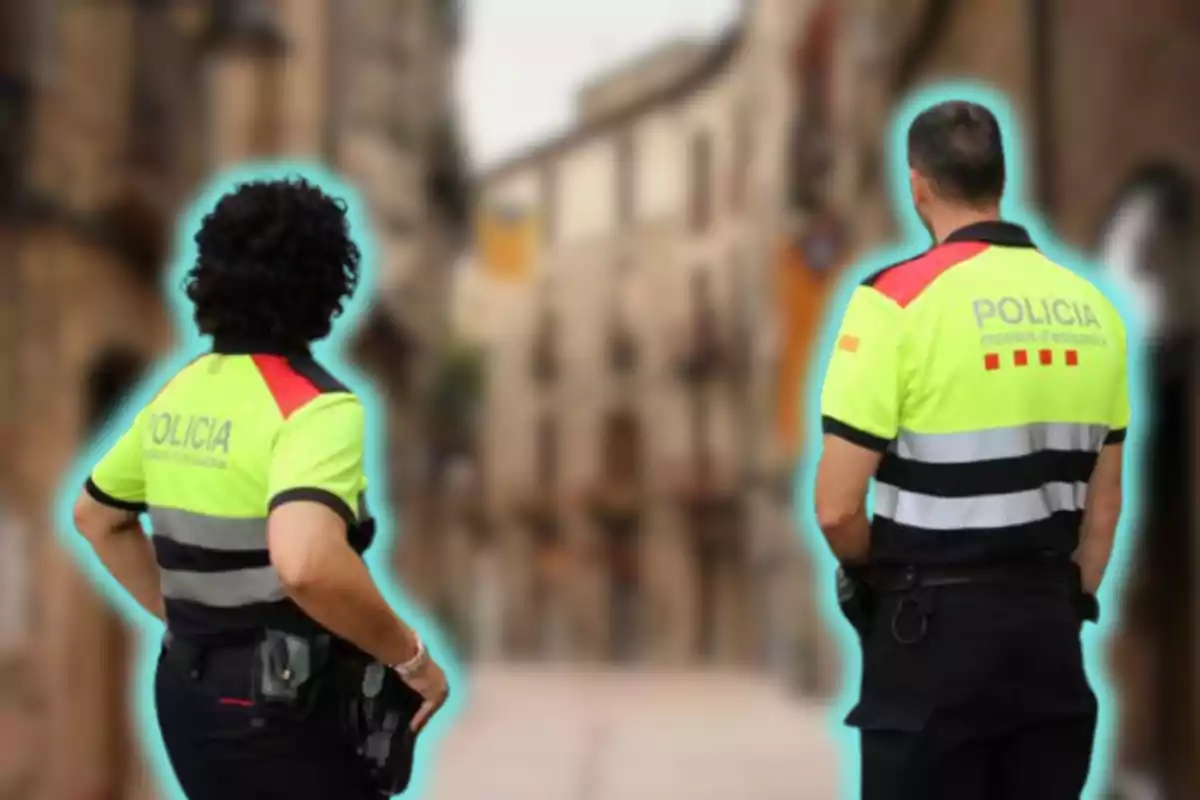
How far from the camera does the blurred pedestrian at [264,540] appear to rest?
2574mm

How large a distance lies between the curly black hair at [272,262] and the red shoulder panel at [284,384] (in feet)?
0.14

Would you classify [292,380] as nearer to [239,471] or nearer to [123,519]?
[239,471]

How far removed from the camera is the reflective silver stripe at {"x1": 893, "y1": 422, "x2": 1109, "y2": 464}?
8.33ft

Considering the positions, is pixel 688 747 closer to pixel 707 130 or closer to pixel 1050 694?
pixel 1050 694

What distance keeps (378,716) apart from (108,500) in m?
0.70

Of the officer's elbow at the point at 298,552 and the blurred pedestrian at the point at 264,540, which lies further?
the blurred pedestrian at the point at 264,540

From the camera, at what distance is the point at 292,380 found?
2.62 metres

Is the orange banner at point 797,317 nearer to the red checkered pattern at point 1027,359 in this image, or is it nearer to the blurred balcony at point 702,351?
the blurred balcony at point 702,351

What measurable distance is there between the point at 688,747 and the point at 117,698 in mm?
6262

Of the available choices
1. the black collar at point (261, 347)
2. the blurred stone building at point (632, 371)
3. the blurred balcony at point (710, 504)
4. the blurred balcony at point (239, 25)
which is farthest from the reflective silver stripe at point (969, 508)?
the blurred balcony at point (710, 504)

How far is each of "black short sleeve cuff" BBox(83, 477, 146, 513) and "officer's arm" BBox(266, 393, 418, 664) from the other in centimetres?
48

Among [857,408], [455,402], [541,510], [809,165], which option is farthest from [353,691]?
[541,510]

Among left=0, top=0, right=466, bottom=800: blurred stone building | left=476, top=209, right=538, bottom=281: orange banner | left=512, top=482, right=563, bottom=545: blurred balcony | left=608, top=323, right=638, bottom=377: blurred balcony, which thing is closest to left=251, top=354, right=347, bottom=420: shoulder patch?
left=0, top=0, right=466, bottom=800: blurred stone building

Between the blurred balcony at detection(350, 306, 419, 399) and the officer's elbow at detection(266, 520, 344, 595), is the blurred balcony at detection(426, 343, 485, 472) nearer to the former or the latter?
the blurred balcony at detection(350, 306, 419, 399)
